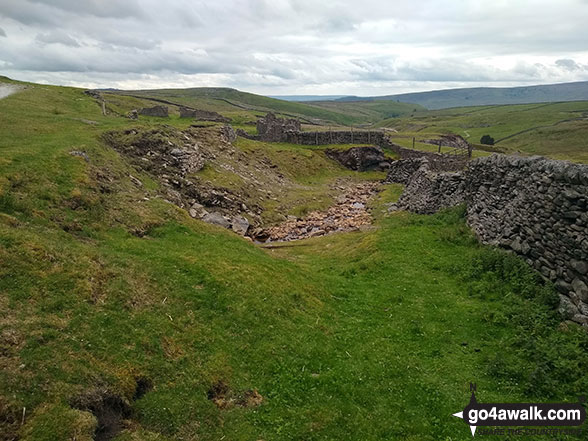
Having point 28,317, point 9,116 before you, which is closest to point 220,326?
point 28,317

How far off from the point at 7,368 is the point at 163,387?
365 centimetres

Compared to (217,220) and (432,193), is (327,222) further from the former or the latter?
(217,220)

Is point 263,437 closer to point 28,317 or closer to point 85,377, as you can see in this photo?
point 85,377

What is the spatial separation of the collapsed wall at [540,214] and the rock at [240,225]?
16.6 metres

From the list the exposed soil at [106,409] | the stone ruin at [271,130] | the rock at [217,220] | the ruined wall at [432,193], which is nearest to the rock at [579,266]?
the ruined wall at [432,193]

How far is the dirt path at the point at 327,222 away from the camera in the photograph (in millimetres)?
32969

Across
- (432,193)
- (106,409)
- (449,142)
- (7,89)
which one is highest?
(7,89)

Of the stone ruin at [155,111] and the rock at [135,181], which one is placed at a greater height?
the stone ruin at [155,111]

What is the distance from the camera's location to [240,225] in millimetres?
31922

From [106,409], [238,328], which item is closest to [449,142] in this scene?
[238,328]

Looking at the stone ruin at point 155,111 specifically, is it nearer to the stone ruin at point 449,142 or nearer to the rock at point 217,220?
the rock at point 217,220

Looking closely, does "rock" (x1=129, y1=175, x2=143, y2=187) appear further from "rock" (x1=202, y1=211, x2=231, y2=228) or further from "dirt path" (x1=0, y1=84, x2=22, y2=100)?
"dirt path" (x1=0, y1=84, x2=22, y2=100)

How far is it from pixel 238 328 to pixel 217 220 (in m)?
17.2

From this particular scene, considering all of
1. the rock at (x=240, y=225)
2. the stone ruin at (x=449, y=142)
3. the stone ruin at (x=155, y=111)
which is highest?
the stone ruin at (x=155, y=111)
